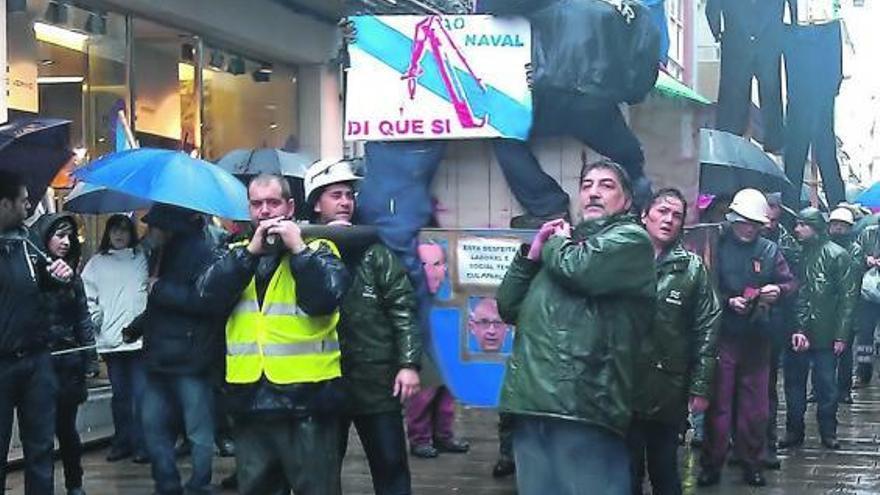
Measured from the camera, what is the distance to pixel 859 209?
16359 mm

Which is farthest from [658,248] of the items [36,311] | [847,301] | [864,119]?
[864,119]

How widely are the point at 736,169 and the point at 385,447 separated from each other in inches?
250

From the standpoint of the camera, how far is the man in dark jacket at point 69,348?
812cm

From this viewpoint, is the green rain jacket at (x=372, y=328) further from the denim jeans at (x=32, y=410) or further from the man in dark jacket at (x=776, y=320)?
the man in dark jacket at (x=776, y=320)

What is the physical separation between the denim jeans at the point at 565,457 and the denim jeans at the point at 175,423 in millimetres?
3053

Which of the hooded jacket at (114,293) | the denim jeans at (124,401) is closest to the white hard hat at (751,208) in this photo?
the hooded jacket at (114,293)

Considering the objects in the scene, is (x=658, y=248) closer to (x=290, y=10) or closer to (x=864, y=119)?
(x=290, y=10)

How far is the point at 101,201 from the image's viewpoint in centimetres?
972

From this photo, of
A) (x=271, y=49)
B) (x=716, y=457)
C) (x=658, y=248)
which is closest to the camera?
(x=658, y=248)

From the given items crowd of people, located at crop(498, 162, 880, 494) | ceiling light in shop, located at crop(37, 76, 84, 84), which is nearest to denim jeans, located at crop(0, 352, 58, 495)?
crowd of people, located at crop(498, 162, 880, 494)

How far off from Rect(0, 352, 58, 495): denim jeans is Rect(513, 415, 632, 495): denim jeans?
2898 millimetres

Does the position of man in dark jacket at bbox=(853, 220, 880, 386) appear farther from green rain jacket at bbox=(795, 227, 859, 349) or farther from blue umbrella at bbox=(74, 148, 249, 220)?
blue umbrella at bbox=(74, 148, 249, 220)

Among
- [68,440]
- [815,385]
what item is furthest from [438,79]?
[815,385]

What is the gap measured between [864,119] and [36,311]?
230ft
